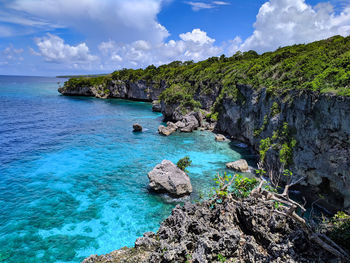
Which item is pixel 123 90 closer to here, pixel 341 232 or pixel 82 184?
pixel 82 184

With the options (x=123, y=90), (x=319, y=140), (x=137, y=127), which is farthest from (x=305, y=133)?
(x=123, y=90)

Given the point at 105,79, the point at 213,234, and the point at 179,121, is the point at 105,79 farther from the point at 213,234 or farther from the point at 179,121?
the point at 213,234

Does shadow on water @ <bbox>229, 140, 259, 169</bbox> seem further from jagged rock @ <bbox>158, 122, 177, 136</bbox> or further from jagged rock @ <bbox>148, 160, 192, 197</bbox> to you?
jagged rock @ <bbox>158, 122, 177, 136</bbox>

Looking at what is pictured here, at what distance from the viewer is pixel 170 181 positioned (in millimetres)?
21000

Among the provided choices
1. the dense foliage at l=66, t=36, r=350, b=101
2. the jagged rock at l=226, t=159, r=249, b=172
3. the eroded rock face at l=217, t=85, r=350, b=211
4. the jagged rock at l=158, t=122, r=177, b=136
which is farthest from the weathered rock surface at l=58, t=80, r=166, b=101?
the eroded rock face at l=217, t=85, r=350, b=211

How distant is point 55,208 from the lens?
64.6 feet

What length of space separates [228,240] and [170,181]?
1224 centimetres

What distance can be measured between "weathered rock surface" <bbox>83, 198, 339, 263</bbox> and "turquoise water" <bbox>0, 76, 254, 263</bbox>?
684 centimetres

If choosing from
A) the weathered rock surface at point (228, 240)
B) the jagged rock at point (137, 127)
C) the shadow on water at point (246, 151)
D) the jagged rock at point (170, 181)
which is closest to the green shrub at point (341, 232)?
the weathered rock surface at point (228, 240)

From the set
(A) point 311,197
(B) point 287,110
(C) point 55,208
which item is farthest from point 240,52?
(C) point 55,208

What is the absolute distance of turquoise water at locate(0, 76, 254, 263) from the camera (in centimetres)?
1603

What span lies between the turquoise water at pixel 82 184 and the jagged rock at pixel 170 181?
3.67ft

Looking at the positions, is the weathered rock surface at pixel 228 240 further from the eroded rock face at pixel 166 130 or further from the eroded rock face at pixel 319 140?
the eroded rock face at pixel 166 130

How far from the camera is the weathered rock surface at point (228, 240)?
8.64 metres
